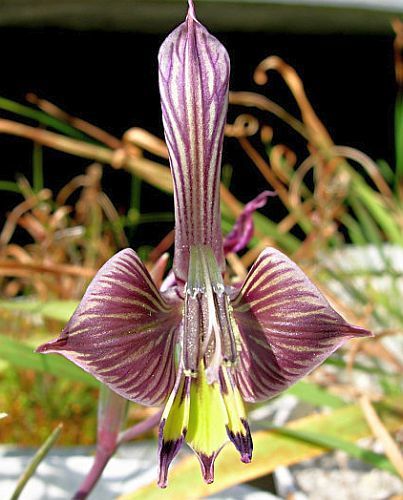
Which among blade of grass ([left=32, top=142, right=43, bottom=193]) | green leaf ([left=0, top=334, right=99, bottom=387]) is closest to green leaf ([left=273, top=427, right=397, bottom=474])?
green leaf ([left=0, top=334, right=99, bottom=387])

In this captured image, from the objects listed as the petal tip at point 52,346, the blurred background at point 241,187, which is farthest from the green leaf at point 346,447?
the petal tip at point 52,346

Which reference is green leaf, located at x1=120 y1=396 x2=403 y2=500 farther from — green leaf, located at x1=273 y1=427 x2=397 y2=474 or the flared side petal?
the flared side petal

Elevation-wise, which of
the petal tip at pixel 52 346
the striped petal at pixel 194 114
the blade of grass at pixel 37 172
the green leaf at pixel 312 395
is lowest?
the green leaf at pixel 312 395

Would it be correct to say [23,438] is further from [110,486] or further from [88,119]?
A: [88,119]

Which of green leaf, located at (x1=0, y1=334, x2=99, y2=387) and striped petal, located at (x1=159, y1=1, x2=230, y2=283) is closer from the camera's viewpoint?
striped petal, located at (x1=159, y1=1, x2=230, y2=283)

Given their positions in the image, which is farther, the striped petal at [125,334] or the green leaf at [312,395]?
the green leaf at [312,395]

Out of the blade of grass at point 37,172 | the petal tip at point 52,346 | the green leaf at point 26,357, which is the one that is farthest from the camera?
the blade of grass at point 37,172

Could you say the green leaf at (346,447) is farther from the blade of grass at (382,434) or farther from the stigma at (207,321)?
the stigma at (207,321)

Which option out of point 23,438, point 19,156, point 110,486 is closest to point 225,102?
point 110,486
